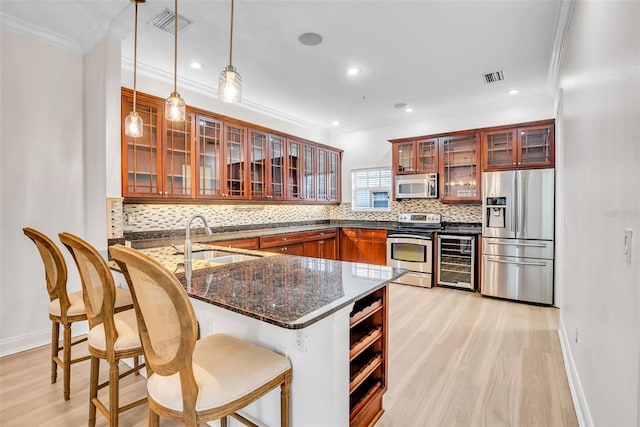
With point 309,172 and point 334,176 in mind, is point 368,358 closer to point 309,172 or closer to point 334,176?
point 309,172

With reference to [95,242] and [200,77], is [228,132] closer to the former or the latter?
[200,77]

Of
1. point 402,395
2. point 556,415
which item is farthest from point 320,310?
point 556,415

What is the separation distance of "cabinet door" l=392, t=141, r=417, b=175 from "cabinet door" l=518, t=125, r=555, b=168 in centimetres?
157

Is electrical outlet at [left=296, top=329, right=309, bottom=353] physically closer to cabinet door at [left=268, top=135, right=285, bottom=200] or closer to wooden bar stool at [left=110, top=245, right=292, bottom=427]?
wooden bar stool at [left=110, top=245, right=292, bottom=427]

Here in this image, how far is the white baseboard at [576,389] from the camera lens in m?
1.71

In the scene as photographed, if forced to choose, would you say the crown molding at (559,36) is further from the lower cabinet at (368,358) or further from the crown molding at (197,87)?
the crown molding at (197,87)

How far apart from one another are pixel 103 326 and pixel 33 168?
216cm

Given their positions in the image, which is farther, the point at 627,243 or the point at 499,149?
the point at 499,149

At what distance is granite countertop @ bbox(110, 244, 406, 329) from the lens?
3.66 feet

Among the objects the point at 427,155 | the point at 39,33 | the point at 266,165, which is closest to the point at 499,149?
the point at 427,155

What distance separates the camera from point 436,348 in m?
2.80

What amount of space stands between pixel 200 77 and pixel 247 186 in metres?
1.49

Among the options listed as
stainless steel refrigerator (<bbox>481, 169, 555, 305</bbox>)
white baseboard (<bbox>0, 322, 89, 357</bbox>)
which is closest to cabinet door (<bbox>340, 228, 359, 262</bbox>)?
stainless steel refrigerator (<bbox>481, 169, 555, 305</bbox>)

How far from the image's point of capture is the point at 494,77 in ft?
12.7
